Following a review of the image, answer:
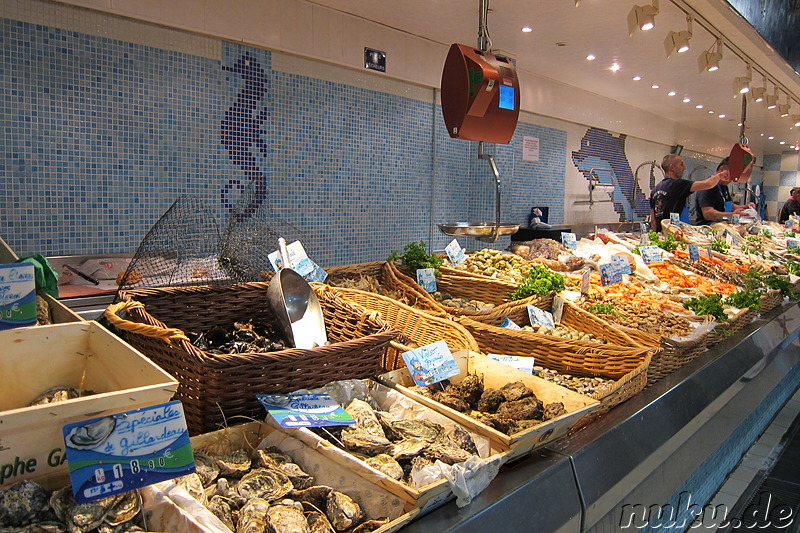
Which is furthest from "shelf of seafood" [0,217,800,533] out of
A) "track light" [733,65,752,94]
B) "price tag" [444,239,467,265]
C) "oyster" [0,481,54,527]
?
"track light" [733,65,752,94]

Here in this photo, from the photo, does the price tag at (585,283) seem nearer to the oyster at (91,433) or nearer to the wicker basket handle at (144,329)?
the wicker basket handle at (144,329)

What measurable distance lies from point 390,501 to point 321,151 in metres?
Result: 3.76

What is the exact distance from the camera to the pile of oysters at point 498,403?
1.59m

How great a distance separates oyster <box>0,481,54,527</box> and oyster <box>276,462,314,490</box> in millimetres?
459

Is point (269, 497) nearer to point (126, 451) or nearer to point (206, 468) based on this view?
point (206, 468)

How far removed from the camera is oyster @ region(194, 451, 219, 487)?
124 cm

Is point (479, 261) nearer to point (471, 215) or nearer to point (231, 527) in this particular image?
point (471, 215)

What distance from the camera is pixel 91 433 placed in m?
1.00

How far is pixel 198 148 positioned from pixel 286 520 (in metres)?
3.23

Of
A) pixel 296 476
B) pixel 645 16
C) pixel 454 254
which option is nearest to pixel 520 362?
pixel 296 476

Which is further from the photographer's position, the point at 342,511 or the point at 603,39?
the point at 603,39

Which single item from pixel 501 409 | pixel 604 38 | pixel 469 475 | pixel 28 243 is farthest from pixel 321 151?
pixel 469 475

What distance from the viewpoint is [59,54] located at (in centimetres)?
320

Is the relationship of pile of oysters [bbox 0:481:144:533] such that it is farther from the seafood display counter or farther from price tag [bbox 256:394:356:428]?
the seafood display counter
